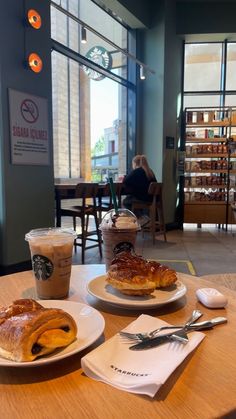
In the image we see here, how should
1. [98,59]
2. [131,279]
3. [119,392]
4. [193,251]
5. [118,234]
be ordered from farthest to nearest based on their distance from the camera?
[98,59] → [193,251] → [118,234] → [131,279] → [119,392]

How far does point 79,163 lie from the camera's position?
571 centimetres

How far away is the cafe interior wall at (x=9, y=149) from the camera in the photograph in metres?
3.27

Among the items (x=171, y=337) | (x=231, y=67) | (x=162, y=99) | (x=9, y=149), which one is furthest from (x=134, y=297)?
(x=231, y=67)

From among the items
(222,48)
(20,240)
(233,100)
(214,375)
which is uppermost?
(222,48)

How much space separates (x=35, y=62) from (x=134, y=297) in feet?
11.3

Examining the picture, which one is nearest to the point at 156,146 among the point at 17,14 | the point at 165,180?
the point at 165,180

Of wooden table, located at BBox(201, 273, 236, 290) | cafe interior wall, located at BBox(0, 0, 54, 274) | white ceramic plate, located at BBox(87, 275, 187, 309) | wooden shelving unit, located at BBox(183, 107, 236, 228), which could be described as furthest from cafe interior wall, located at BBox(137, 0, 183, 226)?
white ceramic plate, located at BBox(87, 275, 187, 309)

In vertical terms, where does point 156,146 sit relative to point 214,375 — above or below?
above

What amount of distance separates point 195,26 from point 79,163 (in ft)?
11.8

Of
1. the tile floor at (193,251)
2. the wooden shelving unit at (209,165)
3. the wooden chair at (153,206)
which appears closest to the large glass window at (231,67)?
the wooden shelving unit at (209,165)

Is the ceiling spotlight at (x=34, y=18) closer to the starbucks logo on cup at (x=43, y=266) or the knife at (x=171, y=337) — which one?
the starbucks logo on cup at (x=43, y=266)

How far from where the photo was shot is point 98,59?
18.6 ft

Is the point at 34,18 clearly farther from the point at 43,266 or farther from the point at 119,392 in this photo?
the point at 119,392

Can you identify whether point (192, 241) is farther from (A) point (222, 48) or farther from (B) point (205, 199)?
(A) point (222, 48)
